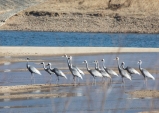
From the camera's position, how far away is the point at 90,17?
8138cm

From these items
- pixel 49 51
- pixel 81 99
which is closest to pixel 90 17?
pixel 49 51

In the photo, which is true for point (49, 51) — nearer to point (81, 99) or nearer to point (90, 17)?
point (81, 99)

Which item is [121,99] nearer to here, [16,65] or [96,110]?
[96,110]

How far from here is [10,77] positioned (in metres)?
25.2

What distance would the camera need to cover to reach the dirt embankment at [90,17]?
76312 mm

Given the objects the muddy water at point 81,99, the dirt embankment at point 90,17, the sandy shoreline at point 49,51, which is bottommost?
the muddy water at point 81,99

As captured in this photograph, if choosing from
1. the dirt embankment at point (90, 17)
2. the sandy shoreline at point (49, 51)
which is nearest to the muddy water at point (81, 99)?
the sandy shoreline at point (49, 51)

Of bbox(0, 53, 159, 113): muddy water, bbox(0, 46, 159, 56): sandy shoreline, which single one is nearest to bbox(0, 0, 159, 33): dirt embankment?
bbox(0, 46, 159, 56): sandy shoreline

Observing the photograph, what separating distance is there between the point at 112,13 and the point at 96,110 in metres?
67.0

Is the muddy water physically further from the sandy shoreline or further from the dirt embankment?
the dirt embankment

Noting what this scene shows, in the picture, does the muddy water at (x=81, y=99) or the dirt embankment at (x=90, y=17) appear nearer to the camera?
the muddy water at (x=81, y=99)

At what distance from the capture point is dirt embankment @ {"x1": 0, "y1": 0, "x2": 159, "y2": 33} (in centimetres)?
7631

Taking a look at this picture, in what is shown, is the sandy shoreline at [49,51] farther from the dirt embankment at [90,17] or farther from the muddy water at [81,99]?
the dirt embankment at [90,17]

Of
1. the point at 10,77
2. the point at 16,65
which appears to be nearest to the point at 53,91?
the point at 10,77
